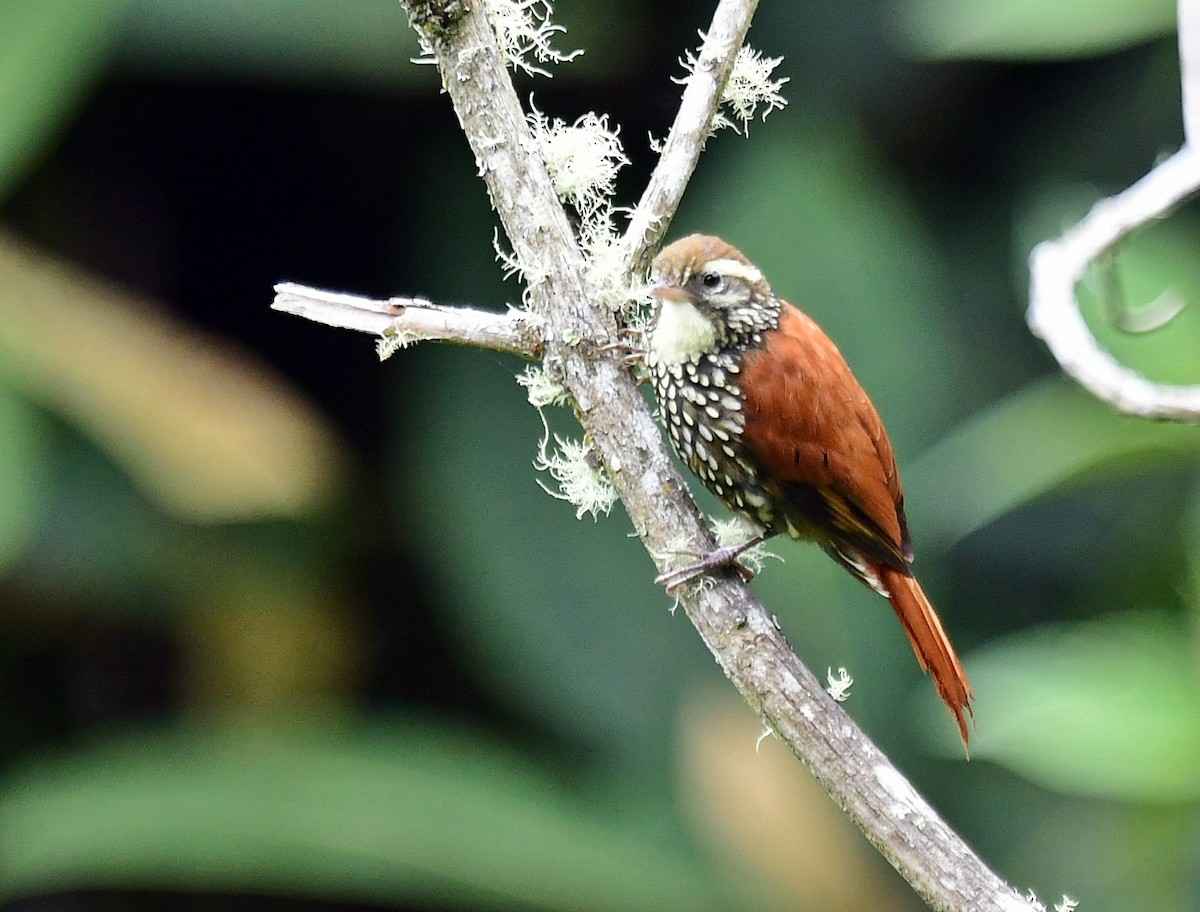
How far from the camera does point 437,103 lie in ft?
17.4

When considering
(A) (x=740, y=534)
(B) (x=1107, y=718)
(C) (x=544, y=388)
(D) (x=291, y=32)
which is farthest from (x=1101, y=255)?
(D) (x=291, y=32)

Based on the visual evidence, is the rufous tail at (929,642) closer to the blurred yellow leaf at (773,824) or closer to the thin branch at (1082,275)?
the thin branch at (1082,275)

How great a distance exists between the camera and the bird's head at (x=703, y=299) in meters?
2.74

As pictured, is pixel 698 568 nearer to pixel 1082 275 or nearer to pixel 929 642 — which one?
pixel 929 642

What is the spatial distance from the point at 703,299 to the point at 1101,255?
1042mm

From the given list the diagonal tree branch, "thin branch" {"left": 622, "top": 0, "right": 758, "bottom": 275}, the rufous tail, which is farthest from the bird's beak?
the rufous tail

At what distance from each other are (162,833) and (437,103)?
2.55m

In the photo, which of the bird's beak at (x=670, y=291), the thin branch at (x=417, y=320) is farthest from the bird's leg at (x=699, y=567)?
the bird's beak at (x=670, y=291)

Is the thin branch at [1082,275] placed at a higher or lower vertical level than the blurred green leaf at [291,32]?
lower

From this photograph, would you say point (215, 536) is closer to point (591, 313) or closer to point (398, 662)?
point (398, 662)

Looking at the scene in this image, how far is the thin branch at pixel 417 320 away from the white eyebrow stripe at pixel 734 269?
0.52 metres

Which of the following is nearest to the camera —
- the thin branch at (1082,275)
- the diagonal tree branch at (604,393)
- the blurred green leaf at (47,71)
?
the thin branch at (1082,275)

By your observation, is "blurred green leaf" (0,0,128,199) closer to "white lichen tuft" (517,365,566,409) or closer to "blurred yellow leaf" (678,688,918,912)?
"blurred yellow leaf" (678,688,918,912)

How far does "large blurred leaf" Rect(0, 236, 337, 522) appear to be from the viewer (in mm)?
4387
